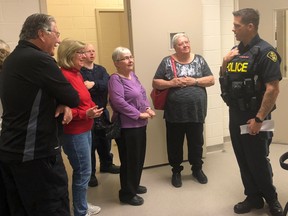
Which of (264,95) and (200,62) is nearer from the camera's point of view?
(264,95)

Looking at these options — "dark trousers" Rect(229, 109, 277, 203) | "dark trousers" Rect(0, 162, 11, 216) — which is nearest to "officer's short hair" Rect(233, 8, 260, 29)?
"dark trousers" Rect(229, 109, 277, 203)

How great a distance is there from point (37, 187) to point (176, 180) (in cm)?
168

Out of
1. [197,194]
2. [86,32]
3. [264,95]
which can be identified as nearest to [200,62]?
Answer: [264,95]

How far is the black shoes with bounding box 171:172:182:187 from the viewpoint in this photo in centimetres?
318

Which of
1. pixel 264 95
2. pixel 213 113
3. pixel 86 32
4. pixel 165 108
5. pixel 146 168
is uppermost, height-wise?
pixel 86 32

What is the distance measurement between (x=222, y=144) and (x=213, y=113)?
44 cm

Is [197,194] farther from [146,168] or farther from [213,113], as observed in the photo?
[213,113]

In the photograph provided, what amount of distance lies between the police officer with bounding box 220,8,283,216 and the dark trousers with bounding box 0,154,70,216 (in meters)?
1.35

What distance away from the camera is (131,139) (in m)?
2.71

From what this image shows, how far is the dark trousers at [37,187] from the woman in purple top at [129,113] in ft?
2.82

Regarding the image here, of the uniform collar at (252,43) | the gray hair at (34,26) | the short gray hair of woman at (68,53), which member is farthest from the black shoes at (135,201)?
the gray hair at (34,26)

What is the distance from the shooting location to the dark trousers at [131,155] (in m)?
2.72

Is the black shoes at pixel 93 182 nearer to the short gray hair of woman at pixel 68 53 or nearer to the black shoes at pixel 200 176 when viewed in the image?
the black shoes at pixel 200 176

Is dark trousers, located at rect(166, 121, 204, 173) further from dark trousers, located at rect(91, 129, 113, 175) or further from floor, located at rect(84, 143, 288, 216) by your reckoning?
dark trousers, located at rect(91, 129, 113, 175)
